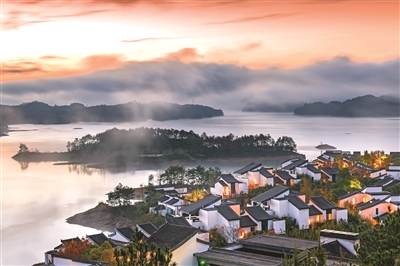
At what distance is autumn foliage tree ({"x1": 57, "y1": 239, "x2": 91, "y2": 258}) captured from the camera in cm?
499

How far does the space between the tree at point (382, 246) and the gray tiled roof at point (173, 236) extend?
4.23 feet

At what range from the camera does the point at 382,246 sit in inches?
101

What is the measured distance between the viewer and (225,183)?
28.7 feet

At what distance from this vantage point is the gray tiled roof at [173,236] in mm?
3510

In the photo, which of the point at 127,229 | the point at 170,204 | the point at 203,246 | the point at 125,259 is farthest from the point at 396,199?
the point at 125,259

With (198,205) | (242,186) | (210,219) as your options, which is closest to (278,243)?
(210,219)

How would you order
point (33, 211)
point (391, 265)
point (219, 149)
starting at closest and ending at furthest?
point (391, 265)
point (33, 211)
point (219, 149)

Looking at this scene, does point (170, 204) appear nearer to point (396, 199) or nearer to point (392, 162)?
point (396, 199)

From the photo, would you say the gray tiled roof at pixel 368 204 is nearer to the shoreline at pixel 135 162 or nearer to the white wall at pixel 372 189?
the white wall at pixel 372 189

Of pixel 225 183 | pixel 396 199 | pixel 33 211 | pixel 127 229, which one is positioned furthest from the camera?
pixel 33 211

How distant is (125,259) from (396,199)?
6.41 metres

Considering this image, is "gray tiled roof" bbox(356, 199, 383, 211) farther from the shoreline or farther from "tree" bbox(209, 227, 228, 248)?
the shoreline

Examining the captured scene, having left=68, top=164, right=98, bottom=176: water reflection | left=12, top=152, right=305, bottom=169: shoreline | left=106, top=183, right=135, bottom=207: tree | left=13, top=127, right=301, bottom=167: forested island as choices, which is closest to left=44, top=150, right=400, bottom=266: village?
left=106, top=183, right=135, bottom=207: tree

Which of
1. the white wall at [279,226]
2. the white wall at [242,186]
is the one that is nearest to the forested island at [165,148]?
the white wall at [242,186]
